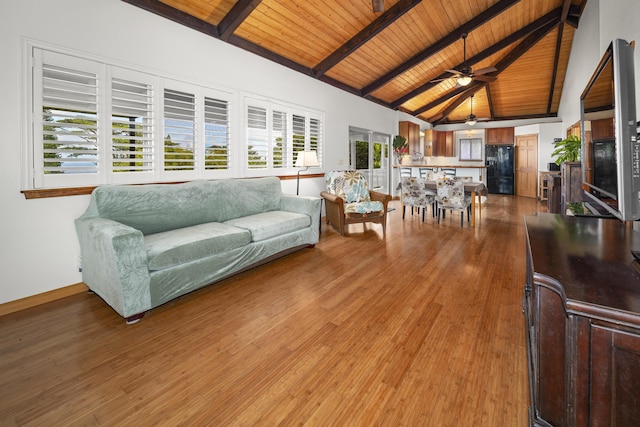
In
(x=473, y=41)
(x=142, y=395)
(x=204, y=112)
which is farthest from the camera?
(x=473, y=41)

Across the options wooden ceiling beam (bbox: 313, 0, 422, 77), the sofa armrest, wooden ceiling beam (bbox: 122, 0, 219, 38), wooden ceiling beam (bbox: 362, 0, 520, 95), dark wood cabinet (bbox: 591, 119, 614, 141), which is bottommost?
the sofa armrest

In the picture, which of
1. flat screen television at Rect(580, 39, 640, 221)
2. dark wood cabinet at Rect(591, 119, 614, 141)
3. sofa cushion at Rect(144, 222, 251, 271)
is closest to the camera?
flat screen television at Rect(580, 39, 640, 221)

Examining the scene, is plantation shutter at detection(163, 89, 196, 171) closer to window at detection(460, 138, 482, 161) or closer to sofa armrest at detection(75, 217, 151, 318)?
sofa armrest at detection(75, 217, 151, 318)

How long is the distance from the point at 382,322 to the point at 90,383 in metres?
1.73

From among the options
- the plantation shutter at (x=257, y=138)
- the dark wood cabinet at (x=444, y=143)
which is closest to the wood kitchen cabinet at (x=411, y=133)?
the dark wood cabinet at (x=444, y=143)

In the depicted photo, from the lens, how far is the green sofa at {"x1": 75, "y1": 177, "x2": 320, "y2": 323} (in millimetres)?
2201

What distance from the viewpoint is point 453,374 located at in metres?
1.62

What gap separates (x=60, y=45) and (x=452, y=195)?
5407 millimetres

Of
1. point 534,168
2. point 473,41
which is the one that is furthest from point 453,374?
point 534,168

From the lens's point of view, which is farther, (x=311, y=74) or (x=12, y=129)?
(x=311, y=74)

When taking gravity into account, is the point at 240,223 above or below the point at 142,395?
above

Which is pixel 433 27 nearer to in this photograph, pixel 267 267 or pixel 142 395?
pixel 267 267

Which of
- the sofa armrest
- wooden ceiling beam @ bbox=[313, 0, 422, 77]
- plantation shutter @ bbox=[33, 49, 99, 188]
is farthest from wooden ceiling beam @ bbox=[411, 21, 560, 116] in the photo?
the sofa armrest

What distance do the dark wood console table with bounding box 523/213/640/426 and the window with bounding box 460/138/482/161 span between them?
11143mm
